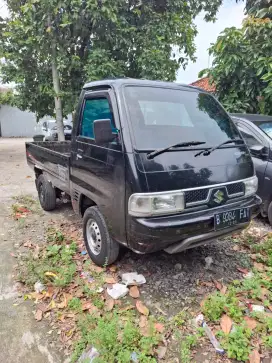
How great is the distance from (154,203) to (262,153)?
258 cm

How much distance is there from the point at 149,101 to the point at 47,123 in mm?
14995

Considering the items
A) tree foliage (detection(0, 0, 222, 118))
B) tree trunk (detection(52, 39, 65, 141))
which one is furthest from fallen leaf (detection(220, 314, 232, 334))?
tree trunk (detection(52, 39, 65, 141))

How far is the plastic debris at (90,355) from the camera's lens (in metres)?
2.00

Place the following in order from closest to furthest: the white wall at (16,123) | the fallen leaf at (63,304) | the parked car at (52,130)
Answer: the fallen leaf at (63,304), the parked car at (52,130), the white wall at (16,123)

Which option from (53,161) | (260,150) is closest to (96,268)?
(53,161)

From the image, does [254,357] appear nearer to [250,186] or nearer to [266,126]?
[250,186]

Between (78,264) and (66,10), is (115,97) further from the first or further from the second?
(66,10)

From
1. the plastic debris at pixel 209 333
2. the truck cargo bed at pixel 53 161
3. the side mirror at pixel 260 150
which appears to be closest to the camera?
the plastic debris at pixel 209 333

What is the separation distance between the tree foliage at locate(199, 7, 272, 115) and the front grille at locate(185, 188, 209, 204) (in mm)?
4658

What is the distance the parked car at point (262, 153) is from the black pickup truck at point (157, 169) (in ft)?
3.81

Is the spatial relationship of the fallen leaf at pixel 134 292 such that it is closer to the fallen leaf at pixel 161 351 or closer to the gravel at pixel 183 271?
the gravel at pixel 183 271

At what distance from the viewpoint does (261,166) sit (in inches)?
160

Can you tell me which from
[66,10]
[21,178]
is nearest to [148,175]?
[21,178]

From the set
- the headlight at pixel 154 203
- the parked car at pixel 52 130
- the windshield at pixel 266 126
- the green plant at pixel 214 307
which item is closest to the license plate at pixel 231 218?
the headlight at pixel 154 203
